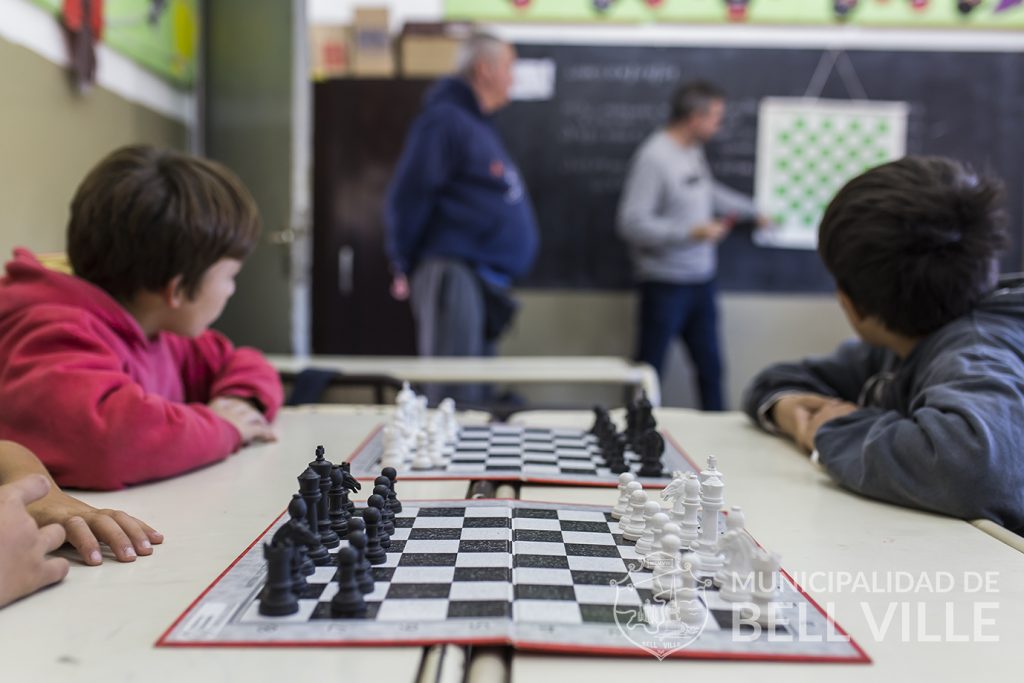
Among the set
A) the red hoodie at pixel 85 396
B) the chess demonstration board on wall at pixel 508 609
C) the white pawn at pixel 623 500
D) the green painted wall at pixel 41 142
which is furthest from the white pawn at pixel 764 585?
the green painted wall at pixel 41 142

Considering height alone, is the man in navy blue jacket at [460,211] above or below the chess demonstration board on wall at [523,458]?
above

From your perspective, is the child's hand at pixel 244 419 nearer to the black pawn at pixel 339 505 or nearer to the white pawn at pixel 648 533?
the black pawn at pixel 339 505

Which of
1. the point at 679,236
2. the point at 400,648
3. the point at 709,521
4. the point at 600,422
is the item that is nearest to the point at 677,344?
the point at 679,236

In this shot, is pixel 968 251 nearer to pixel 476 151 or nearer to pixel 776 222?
pixel 476 151

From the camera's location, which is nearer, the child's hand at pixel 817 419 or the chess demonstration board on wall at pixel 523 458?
the chess demonstration board on wall at pixel 523 458

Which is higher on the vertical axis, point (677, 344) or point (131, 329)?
point (131, 329)

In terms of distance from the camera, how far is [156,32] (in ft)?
11.3

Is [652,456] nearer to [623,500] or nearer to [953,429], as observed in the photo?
[623,500]

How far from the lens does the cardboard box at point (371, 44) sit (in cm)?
427

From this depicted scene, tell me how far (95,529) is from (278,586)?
327mm

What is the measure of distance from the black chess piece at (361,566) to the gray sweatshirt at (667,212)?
339 centimetres

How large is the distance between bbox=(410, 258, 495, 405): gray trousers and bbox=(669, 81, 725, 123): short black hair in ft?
4.89

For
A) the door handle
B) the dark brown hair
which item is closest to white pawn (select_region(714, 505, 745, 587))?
the dark brown hair

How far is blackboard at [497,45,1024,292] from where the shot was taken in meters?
4.36
